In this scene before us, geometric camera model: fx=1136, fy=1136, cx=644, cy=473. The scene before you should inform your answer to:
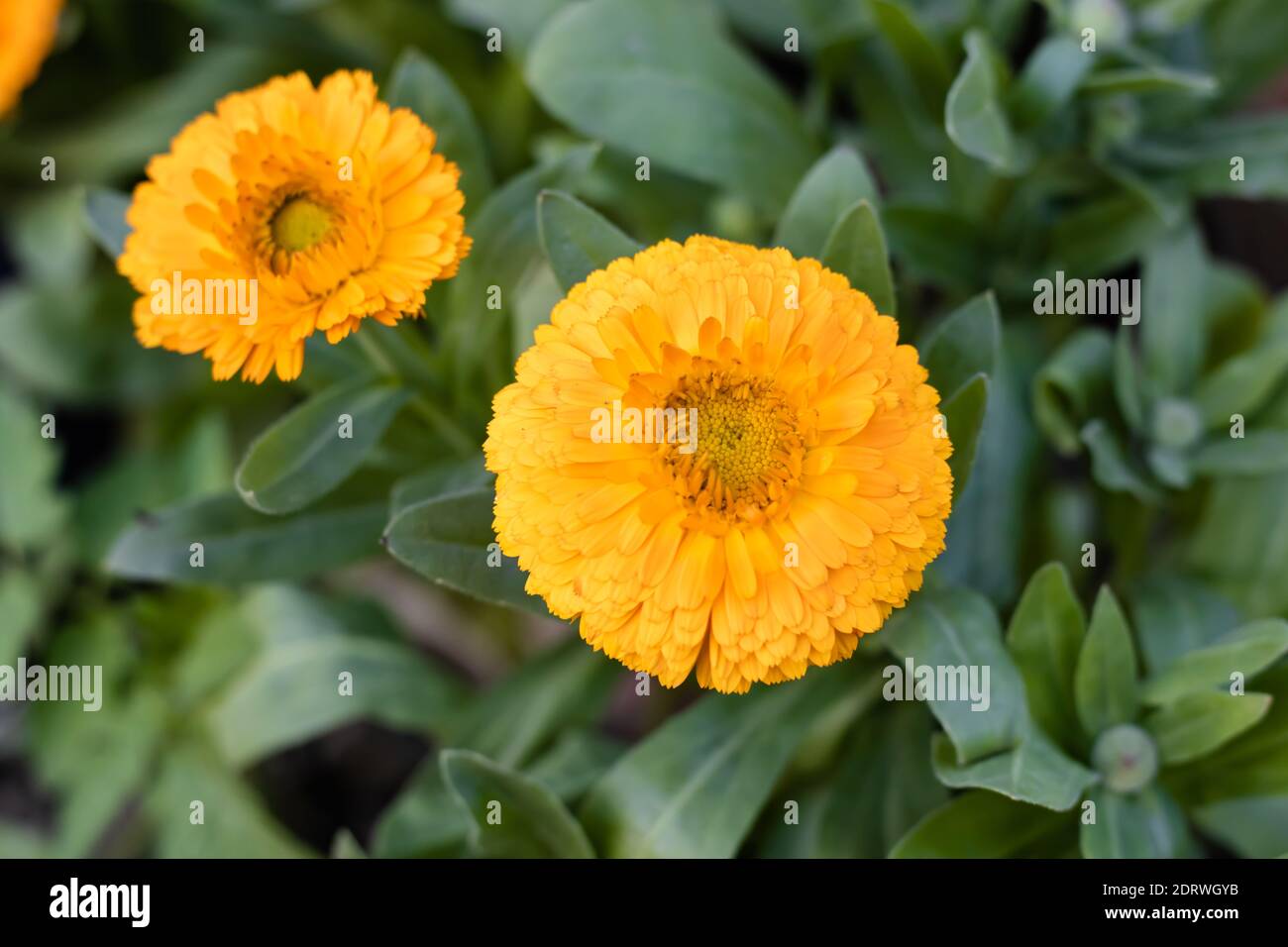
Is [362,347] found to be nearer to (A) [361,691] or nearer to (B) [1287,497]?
(A) [361,691]

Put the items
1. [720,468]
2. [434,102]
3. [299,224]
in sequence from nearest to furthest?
[720,468] → [299,224] → [434,102]

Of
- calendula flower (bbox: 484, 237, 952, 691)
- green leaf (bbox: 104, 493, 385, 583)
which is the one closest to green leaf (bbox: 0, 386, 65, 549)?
green leaf (bbox: 104, 493, 385, 583)

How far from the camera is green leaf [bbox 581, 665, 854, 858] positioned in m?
1.23

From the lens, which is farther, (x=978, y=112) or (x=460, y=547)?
(x=978, y=112)

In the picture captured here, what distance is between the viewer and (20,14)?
1637 mm

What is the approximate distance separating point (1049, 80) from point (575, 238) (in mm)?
681

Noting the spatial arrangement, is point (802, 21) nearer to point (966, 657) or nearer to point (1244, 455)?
point (1244, 455)

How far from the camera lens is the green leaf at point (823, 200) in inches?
47.6

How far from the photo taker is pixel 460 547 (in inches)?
42.5

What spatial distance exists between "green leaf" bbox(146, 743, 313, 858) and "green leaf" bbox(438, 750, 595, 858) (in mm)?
509

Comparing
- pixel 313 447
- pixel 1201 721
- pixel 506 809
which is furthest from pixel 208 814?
pixel 1201 721

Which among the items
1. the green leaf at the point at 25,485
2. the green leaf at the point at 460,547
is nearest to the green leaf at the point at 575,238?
the green leaf at the point at 460,547

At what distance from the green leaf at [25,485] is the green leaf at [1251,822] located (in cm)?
167
